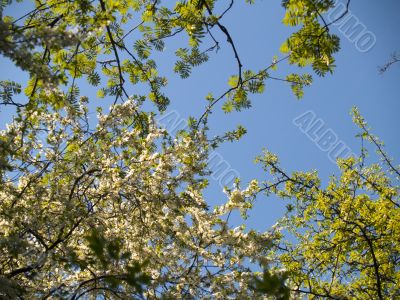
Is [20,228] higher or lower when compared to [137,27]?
lower

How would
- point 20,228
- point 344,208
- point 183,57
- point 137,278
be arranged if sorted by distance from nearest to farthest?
point 137,278, point 20,228, point 183,57, point 344,208

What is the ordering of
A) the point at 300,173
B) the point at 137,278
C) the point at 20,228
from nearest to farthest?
the point at 137,278 → the point at 20,228 → the point at 300,173

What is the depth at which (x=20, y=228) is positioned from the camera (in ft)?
16.5

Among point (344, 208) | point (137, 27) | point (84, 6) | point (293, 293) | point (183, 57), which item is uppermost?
point (137, 27)

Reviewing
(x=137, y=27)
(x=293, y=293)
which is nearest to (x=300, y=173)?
(x=293, y=293)

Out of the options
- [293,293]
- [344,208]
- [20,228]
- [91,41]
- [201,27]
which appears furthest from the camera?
[344,208]

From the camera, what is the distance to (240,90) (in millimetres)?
5582

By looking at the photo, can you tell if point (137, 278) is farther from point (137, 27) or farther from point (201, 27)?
point (137, 27)

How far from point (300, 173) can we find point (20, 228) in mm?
9093

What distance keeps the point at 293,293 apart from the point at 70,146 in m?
5.18

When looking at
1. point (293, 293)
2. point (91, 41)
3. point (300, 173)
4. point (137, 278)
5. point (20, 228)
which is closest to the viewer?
point (137, 278)

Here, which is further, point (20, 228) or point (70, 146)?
point (70, 146)

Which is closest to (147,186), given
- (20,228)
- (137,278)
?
(20,228)

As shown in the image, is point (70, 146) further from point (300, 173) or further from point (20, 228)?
point (300, 173)
